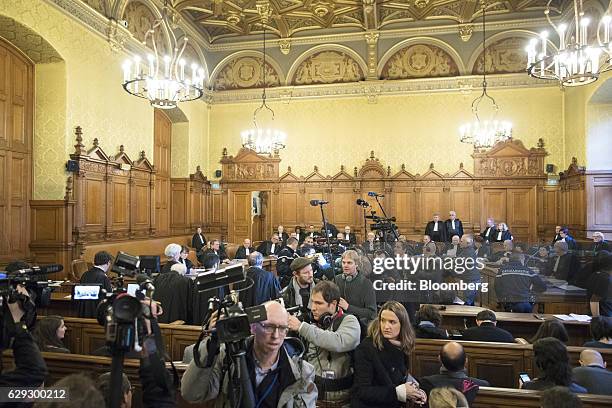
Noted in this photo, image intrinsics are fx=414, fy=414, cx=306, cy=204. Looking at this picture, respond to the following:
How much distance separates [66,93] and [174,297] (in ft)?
17.6

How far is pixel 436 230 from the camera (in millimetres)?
11453

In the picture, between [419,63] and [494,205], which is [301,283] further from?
[419,63]

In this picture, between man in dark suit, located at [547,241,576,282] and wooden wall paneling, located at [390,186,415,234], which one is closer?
man in dark suit, located at [547,241,576,282]

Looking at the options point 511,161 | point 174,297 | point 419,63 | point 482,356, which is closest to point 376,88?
point 419,63

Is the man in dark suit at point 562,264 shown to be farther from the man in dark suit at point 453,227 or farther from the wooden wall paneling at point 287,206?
the wooden wall paneling at point 287,206

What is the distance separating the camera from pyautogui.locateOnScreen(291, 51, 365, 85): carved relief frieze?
12992 mm

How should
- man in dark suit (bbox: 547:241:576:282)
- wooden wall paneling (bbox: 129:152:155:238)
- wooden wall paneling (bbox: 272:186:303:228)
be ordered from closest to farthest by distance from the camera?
1. man in dark suit (bbox: 547:241:576:282)
2. wooden wall paneling (bbox: 129:152:155:238)
3. wooden wall paneling (bbox: 272:186:303:228)

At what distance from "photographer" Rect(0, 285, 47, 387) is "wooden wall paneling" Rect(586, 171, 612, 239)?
38.4ft

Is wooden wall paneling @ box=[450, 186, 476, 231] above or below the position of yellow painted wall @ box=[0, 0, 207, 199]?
below

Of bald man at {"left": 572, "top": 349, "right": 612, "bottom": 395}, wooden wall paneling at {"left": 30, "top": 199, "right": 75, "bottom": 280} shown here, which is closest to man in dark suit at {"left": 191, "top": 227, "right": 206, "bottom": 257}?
wooden wall paneling at {"left": 30, "top": 199, "right": 75, "bottom": 280}

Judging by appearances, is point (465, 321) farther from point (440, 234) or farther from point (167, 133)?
point (167, 133)

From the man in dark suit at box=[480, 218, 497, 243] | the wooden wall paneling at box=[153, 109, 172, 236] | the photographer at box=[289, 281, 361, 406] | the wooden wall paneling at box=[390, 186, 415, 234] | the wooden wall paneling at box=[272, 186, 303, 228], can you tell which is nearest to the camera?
the photographer at box=[289, 281, 361, 406]

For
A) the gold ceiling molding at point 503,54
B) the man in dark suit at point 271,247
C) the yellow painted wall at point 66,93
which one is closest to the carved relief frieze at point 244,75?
the yellow painted wall at point 66,93

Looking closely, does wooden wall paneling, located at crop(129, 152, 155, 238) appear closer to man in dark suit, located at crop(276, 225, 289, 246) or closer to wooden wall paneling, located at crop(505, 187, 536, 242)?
man in dark suit, located at crop(276, 225, 289, 246)
